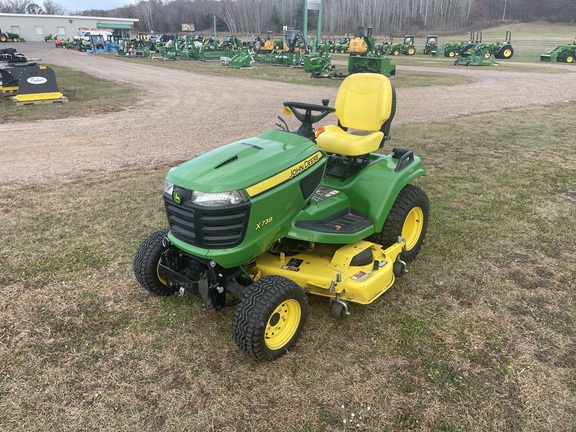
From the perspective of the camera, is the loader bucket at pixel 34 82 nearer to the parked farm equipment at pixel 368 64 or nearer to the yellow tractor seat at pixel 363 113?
the yellow tractor seat at pixel 363 113

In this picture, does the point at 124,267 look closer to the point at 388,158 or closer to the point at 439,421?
the point at 388,158

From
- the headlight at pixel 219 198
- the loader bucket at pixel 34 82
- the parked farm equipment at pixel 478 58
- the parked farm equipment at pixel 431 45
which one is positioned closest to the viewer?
the headlight at pixel 219 198

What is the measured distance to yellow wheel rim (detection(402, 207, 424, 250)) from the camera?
→ 4.18 m

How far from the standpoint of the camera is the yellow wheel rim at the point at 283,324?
291 cm

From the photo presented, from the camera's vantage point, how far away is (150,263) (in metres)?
3.33

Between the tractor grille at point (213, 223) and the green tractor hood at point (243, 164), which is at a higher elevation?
the green tractor hood at point (243, 164)

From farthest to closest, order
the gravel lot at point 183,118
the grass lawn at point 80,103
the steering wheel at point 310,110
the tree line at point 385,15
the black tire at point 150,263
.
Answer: the tree line at point 385,15 → the grass lawn at point 80,103 → the gravel lot at point 183,118 → the steering wheel at point 310,110 → the black tire at point 150,263

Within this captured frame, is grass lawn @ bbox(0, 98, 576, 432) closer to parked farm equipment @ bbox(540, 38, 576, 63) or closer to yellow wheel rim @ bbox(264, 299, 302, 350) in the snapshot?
yellow wheel rim @ bbox(264, 299, 302, 350)

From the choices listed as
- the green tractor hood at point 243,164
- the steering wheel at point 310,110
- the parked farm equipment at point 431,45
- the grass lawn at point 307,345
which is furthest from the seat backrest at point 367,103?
the parked farm equipment at point 431,45

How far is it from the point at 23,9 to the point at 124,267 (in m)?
137

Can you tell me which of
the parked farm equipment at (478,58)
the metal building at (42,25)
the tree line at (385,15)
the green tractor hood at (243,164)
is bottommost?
the green tractor hood at (243,164)

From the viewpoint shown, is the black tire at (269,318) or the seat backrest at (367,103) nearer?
the black tire at (269,318)

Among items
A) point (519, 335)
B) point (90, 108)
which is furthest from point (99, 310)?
point (90, 108)

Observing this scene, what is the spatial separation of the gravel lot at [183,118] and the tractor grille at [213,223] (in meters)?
4.66
